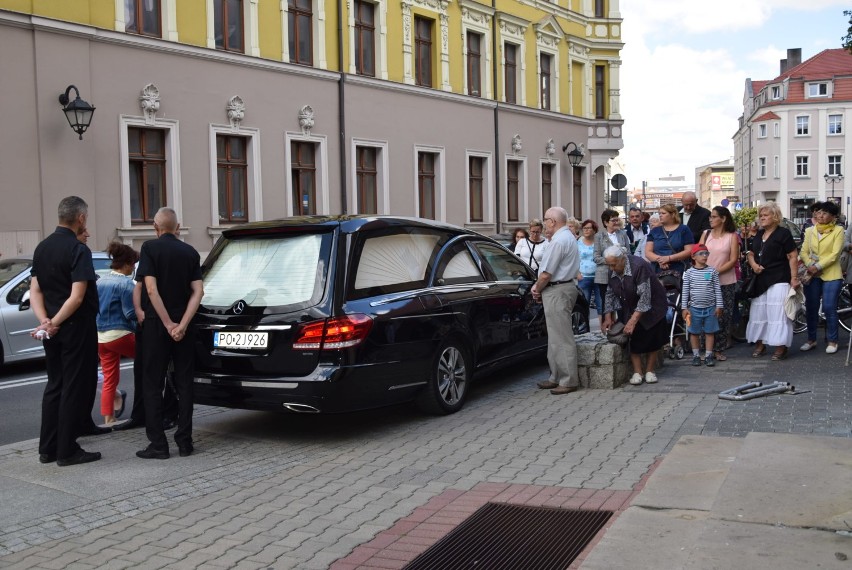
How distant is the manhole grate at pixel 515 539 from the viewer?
4801mm

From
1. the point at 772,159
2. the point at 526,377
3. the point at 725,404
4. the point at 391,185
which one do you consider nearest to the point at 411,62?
the point at 391,185

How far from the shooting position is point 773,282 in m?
11.2

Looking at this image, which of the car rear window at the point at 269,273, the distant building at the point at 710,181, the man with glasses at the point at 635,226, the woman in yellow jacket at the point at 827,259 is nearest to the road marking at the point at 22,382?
the car rear window at the point at 269,273

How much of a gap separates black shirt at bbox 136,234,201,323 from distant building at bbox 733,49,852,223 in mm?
86288

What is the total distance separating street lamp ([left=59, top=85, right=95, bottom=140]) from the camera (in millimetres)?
17250

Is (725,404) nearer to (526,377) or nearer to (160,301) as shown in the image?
(526,377)

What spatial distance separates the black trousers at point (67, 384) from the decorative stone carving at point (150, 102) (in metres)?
13.3

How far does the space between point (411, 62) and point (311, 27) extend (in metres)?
4.03

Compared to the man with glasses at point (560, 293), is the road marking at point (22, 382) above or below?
below

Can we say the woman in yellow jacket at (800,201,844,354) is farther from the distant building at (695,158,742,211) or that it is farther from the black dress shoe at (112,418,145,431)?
the distant building at (695,158,742,211)

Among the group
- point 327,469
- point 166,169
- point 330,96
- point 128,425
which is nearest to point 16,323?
point 128,425

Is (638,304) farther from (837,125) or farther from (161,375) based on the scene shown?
(837,125)

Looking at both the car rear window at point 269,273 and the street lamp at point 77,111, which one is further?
the street lamp at point 77,111

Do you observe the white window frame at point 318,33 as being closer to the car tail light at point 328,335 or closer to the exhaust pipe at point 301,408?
the car tail light at point 328,335
